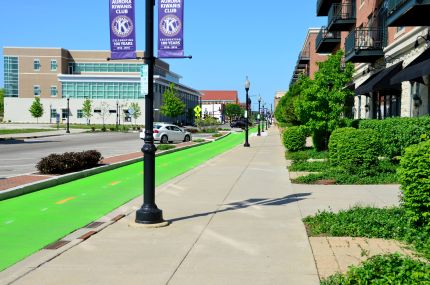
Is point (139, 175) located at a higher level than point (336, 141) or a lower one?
lower

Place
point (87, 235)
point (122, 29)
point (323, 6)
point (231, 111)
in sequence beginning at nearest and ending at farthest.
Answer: point (87, 235)
point (122, 29)
point (323, 6)
point (231, 111)

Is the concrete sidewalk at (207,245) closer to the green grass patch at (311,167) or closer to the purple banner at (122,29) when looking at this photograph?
the purple banner at (122,29)

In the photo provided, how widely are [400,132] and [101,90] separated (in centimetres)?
9325

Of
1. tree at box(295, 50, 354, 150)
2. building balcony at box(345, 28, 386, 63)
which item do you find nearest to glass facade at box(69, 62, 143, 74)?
building balcony at box(345, 28, 386, 63)

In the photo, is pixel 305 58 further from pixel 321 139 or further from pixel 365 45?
pixel 321 139

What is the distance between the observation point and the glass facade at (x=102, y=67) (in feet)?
349

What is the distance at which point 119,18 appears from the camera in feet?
27.3

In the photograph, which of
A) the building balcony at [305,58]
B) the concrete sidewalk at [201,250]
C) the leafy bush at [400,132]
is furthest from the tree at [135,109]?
→ the concrete sidewalk at [201,250]

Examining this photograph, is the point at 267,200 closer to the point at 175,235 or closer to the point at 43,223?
the point at 175,235

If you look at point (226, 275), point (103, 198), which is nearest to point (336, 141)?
point (103, 198)

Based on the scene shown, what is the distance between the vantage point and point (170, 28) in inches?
335

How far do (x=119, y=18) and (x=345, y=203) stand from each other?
5.44m

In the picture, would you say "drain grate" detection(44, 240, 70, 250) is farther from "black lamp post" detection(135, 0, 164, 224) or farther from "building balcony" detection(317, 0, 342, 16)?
"building balcony" detection(317, 0, 342, 16)

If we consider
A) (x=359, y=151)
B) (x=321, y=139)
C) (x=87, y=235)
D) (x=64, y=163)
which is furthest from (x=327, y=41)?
(x=87, y=235)
